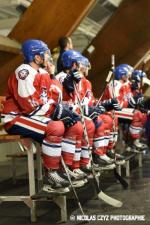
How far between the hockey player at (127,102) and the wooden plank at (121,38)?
1.18 m

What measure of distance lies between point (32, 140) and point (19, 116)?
0.64ft

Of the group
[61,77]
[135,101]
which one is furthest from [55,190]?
[135,101]

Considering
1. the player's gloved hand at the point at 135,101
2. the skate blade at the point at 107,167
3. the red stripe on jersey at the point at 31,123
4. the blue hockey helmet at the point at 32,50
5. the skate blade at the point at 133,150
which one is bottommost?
the skate blade at the point at 133,150

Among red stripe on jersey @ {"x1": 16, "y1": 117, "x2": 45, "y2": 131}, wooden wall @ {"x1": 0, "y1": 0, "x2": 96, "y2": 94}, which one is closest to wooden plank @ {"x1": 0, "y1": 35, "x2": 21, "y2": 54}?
wooden wall @ {"x1": 0, "y1": 0, "x2": 96, "y2": 94}

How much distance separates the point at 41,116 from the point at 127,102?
Answer: 2.53 meters

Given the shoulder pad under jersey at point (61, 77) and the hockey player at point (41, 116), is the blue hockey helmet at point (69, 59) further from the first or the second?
the hockey player at point (41, 116)

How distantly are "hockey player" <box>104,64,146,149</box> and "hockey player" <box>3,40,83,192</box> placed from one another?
2.12 m

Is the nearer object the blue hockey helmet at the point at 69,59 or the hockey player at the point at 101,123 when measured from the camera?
the blue hockey helmet at the point at 69,59

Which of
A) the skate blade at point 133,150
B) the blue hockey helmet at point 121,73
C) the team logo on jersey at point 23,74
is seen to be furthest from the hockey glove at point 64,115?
the blue hockey helmet at point 121,73

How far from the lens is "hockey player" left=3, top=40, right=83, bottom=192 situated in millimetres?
3273

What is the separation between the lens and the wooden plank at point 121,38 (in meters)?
6.78

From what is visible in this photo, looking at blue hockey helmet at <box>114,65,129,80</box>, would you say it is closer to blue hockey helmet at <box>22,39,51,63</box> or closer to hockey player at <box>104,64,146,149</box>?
hockey player at <box>104,64,146,149</box>

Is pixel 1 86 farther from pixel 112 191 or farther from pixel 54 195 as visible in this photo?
pixel 54 195

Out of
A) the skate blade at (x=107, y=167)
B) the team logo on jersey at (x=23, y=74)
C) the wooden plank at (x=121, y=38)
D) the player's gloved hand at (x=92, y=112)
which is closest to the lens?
the team logo on jersey at (x=23, y=74)
